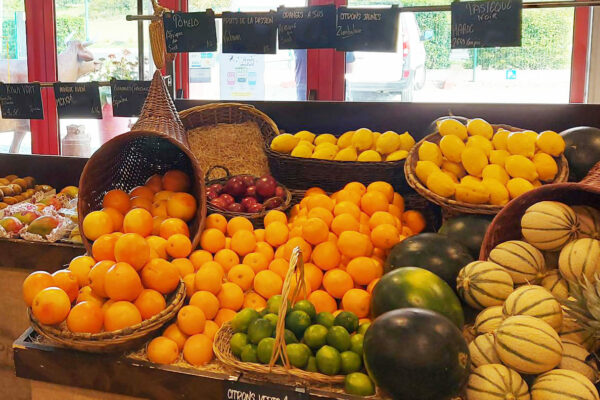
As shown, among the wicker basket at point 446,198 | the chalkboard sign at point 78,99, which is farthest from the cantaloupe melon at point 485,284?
the chalkboard sign at point 78,99

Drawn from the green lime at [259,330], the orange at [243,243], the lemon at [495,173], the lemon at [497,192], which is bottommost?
the green lime at [259,330]

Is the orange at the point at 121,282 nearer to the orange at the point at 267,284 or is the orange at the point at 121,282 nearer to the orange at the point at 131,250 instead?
the orange at the point at 131,250

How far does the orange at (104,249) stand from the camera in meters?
1.71

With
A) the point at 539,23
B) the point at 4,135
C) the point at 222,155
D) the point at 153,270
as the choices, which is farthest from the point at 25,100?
the point at 539,23

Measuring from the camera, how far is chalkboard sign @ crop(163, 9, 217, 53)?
2.67 metres

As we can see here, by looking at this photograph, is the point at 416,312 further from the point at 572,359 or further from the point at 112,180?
the point at 112,180

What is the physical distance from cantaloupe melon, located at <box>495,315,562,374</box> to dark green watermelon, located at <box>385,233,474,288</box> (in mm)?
408

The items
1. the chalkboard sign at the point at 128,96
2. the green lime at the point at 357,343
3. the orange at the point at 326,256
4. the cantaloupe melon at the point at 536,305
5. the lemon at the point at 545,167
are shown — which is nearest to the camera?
the cantaloupe melon at the point at 536,305

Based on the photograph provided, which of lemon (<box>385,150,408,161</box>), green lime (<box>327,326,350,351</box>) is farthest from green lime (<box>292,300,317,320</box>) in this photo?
lemon (<box>385,150,408,161</box>)

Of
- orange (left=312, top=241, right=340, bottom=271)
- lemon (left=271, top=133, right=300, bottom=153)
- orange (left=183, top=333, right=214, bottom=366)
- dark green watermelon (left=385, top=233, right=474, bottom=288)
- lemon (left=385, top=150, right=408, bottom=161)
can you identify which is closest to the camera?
orange (left=183, top=333, right=214, bottom=366)

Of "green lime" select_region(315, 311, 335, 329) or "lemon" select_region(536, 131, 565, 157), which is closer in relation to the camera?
"green lime" select_region(315, 311, 335, 329)

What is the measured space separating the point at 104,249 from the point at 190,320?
340mm

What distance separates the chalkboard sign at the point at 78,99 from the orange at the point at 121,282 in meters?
1.61

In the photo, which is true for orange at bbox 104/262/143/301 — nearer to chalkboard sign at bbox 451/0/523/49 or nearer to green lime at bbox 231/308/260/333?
green lime at bbox 231/308/260/333
